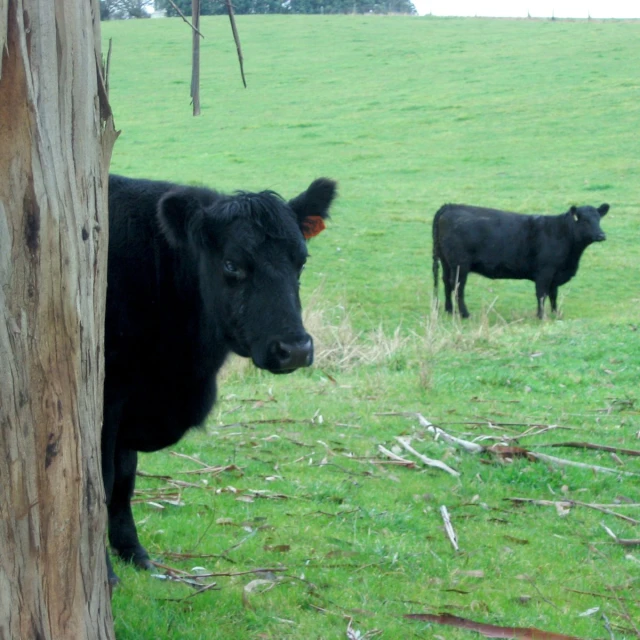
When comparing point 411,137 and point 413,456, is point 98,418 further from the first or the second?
point 411,137

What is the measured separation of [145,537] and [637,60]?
42.5 meters

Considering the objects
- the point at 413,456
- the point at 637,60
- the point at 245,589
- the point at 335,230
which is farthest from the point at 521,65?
the point at 245,589

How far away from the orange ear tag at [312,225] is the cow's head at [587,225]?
1310cm

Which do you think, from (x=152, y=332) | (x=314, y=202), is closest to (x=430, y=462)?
(x=314, y=202)

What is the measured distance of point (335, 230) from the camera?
851 inches

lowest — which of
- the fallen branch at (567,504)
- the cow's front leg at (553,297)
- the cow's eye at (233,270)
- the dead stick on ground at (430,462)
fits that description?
the cow's front leg at (553,297)

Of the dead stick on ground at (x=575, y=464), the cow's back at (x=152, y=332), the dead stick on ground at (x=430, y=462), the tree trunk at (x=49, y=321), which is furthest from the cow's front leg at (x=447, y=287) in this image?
the tree trunk at (x=49, y=321)

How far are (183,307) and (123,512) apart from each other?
45.7 inches

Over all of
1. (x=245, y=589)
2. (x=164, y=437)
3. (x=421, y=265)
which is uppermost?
(x=164, y=437)

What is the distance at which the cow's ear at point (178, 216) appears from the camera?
15.9ft

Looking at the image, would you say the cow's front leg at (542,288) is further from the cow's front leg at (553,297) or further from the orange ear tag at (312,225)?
the orange ear tag at (312,225)

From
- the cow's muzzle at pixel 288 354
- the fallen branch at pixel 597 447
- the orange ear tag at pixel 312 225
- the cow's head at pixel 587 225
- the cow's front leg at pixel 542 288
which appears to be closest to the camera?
the cow's muzzle at pixel 288 354

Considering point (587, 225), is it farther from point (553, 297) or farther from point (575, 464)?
point (575, 464)

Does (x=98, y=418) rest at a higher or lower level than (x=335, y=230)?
higher
